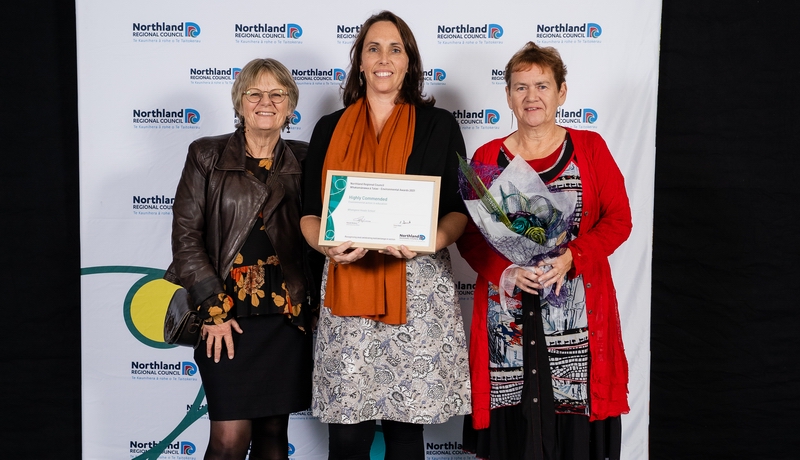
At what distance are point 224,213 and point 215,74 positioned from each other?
3.76ft

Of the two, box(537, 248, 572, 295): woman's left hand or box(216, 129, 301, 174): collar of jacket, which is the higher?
box(216, 129, 301, 174): collar of jacket

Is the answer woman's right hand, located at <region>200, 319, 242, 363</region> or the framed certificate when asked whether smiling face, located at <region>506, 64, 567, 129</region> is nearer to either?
the framed certificate

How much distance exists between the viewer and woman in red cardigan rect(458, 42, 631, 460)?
81.0 inches

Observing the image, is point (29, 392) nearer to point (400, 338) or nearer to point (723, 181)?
point (400, 338)

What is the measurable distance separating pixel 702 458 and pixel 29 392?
11.3 ft

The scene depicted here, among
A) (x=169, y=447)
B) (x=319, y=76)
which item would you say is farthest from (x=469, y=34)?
(x=169, y=447)

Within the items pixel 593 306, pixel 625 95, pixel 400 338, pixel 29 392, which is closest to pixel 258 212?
pixel 400 338

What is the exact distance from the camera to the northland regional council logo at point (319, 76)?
10.0 feet

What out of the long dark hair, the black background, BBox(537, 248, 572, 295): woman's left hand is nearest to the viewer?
BBox(537, 248, 572, 295): woman's left hand

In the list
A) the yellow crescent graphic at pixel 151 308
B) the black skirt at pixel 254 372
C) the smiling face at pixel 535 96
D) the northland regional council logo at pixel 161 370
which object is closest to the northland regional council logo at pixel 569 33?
the smiling face at pixel 535 96

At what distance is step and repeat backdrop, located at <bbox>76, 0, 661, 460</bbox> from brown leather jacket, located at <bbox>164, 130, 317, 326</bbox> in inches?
35.6

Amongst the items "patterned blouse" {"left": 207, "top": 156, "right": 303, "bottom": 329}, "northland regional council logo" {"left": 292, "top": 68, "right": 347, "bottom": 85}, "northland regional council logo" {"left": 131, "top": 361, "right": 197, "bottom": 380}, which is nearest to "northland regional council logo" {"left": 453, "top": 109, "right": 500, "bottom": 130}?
"northland regional council logo" {"left": 292, "top": 68, "right": 347, "bottom": 85}

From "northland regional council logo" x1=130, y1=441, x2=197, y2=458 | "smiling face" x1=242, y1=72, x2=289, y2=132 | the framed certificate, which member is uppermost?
"smiling face" x1=242, y1=72, x2=289, y2=132

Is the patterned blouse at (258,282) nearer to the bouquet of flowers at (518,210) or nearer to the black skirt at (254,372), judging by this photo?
the black skirt at (254,372)
